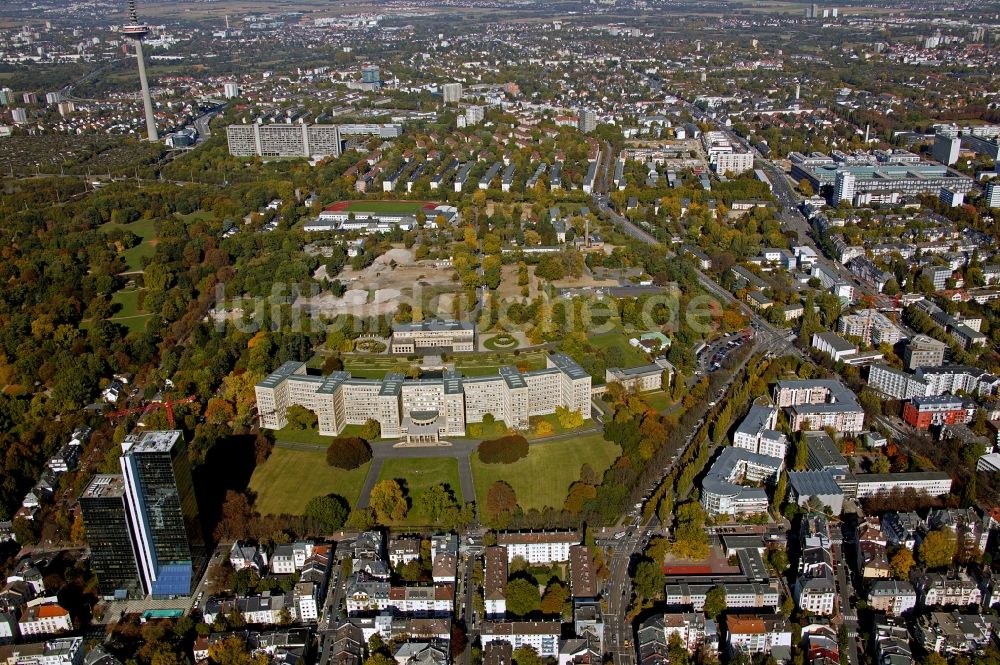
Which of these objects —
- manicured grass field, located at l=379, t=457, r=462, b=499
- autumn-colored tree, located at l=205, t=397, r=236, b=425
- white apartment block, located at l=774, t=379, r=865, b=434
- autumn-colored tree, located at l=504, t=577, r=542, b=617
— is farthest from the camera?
autumn-colored tree, located at l=205, t=397, r=236, b=425

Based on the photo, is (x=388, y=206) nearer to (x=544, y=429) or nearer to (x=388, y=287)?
(x=388, y=287)

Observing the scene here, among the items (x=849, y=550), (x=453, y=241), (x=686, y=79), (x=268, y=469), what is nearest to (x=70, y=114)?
(x=453, y=241)

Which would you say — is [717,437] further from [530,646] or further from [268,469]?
[268,469]

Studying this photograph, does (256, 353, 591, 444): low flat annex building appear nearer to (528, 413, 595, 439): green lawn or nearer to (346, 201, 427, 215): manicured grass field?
(528, 413, 595, 439): green lawn

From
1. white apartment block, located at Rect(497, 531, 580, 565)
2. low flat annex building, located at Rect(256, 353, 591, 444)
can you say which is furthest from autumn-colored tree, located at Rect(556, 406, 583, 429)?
white apartment block, located at Rect(497, 531, 580, 565)

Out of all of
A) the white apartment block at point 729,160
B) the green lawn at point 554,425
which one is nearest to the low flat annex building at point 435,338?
the green lawn at point 554,425

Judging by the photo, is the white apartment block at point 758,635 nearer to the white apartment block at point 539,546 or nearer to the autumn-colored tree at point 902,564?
the autumn-colored tree at point 902,564

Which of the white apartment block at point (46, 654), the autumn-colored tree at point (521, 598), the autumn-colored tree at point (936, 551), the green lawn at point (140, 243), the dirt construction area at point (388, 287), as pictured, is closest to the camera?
the white apartment block at point (46, 654)
